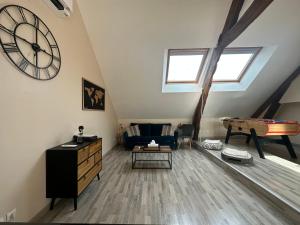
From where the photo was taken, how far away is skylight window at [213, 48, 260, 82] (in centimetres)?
448

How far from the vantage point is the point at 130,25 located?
11.2 feet

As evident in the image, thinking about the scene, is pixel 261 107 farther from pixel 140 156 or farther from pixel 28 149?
pixel 28 149

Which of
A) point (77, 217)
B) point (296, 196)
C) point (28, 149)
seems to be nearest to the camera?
point (28, 149)

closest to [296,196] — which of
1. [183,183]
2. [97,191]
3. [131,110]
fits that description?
[183,183]

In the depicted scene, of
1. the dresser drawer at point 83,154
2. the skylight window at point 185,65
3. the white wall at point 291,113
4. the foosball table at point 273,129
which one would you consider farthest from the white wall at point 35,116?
the white wall at point 291,113

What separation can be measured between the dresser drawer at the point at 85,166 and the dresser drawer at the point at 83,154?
7cm

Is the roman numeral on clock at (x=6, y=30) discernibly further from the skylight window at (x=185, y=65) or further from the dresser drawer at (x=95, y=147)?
the skylight window at (x=185, y=65)

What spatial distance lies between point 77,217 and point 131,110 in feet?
14.0

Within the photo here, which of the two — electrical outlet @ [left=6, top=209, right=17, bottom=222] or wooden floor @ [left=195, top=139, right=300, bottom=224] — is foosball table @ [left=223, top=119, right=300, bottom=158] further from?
electrical outlet @ [left=6, top=209, right=17, bottom=222]

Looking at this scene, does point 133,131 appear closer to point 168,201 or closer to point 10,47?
point 168,201

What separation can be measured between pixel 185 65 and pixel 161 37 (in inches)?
60.6

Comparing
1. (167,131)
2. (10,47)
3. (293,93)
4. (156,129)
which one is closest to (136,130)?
(156,129)

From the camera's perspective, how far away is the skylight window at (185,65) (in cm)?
445

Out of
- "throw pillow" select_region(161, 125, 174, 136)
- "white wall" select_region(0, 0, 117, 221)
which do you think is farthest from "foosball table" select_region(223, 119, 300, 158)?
"white wall" select_region(0, 0, 117, 221)
